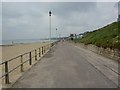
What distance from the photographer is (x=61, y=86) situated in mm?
9852

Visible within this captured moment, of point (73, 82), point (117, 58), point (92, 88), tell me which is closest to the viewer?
point (92, 88)

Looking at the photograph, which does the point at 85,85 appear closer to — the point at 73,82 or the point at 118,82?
the point at 73,82

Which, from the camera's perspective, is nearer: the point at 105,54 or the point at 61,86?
the point at 61,86

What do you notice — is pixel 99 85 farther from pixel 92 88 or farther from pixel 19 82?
pixel 19 82

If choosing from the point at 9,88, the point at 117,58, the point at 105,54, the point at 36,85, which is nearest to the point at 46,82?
the point at 36,85

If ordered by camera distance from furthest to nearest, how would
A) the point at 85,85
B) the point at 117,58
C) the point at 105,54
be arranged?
1. the point at 105,54
2. the point at 117,58
3. the point at 85,85

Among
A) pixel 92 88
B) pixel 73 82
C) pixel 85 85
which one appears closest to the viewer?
pixel 92 88

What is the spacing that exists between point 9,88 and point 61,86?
1985 mm

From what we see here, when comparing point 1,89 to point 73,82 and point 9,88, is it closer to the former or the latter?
point 9,88

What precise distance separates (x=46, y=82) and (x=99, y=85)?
2.24 m

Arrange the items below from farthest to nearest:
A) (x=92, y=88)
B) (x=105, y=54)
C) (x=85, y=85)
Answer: (x=105, y=54), (x=85, y=85), (x=92, y=88)

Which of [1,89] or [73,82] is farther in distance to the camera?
[73,82]

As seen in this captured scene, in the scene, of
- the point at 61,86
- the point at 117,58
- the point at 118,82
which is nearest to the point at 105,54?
the point at 117,58

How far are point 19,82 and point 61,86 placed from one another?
2210 millimetres
